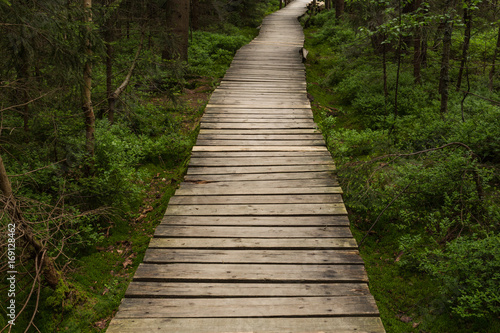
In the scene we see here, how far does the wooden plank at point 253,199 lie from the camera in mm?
5555

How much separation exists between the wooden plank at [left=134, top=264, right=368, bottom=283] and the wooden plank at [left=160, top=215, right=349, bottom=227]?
850mm

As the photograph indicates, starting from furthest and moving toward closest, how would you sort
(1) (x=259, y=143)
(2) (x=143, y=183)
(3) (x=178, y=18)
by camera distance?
(3) (x=178, y=18) → (1) (x=259, y=143) → (2) (x=143, y=183)

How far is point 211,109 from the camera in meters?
9.21

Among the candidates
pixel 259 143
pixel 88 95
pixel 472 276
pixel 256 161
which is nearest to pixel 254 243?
pixel 256 161

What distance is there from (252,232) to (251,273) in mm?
806

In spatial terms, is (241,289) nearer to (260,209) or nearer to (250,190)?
(260,209)

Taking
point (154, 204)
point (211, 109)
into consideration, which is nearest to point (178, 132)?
point (211, 109)

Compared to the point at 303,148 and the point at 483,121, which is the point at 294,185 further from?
the point at 483,121

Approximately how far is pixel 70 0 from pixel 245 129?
169 inches

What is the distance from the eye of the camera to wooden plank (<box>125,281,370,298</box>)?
3.89 metres

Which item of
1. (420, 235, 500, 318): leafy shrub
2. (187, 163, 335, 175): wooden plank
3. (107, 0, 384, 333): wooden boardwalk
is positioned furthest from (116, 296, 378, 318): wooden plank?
(187, 163, 335, 175): wooden plank

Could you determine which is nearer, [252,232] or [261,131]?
[252,232]

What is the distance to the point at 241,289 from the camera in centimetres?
396

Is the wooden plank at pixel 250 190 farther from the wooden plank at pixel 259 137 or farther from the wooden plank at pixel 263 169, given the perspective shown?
the wooden plank at pixel 259 137
